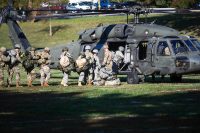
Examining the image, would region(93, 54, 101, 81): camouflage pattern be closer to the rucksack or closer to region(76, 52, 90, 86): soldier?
region(76, 52, 90, 86): soldier

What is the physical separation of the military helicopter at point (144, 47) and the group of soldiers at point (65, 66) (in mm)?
970

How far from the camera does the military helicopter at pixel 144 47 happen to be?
2492 centimetres

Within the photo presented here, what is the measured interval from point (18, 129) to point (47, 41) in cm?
4826

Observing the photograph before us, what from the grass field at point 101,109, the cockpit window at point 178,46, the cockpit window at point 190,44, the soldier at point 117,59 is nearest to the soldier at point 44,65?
the grass field at point 101,109

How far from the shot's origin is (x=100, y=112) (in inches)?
601

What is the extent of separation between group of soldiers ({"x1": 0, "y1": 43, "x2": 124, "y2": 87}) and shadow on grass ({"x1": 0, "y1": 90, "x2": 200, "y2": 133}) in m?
3.64

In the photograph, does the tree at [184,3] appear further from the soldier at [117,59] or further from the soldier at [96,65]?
the soldier at [96,65]

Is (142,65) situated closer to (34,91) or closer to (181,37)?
(181,37)

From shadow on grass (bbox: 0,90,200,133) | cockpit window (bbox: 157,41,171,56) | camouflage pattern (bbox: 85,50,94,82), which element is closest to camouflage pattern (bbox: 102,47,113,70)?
camouflage pattern (bbox: 85,50,94,82)

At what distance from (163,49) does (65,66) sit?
4.20m

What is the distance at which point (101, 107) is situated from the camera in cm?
1642

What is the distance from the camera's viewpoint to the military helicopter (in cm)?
2492

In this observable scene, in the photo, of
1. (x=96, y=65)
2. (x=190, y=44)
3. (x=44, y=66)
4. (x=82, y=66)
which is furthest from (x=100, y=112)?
(x=96, y=65)

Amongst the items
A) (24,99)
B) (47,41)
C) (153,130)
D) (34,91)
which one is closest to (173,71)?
(34,91)
